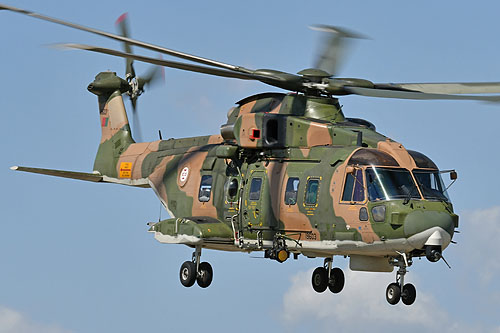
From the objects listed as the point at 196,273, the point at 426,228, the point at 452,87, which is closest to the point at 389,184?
the point at 426,228

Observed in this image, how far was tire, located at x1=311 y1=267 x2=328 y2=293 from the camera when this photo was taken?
89.5ft

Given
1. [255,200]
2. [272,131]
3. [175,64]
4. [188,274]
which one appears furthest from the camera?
[188,274]

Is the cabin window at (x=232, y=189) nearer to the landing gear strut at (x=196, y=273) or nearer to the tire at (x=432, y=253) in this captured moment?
the landing gear strut at (x=196, y=273)

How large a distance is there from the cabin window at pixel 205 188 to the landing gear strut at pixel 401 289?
566 cm

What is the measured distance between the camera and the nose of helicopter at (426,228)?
22297 millimetres

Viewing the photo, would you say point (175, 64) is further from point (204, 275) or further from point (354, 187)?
point (204, 275)

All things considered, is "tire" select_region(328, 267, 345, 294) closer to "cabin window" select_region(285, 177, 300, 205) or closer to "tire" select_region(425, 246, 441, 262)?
"cabin window" select_region(285, 177, 300, 205)

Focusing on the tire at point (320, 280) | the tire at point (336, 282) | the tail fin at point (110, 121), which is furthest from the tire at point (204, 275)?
the tail fin at point (110, 121)

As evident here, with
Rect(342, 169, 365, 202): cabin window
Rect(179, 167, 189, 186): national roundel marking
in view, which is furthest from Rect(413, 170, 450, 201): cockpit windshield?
Rect(179, 167, 189, 186): national roundel marking

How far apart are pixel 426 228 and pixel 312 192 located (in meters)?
3.11

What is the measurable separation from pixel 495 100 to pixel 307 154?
6.32 metres

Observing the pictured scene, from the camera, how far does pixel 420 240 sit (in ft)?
73.6

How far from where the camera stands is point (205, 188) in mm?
26766

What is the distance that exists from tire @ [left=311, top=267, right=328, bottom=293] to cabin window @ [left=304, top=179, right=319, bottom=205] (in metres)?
4.00
